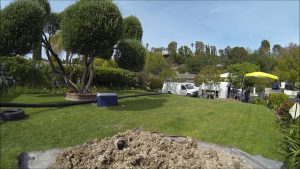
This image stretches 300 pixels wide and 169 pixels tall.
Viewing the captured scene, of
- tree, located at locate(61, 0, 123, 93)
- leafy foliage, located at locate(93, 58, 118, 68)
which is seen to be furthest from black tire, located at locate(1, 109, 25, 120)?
leafy foliage, located at locate(93, 58, 118, 68)

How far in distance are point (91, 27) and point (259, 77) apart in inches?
683

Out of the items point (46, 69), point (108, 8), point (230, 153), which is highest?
point (108, 8)

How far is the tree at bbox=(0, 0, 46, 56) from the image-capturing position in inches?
460

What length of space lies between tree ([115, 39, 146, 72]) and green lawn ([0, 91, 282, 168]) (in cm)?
313

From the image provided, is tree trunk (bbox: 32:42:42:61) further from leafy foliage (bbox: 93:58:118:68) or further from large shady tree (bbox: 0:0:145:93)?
leafy foliage (bbox: 93:58:118:68)

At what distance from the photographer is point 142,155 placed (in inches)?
225

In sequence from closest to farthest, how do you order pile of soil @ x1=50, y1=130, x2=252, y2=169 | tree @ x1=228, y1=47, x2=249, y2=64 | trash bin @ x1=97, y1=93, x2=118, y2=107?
1. pile of soil @ x1=50, y1=130, x2=252, y2=169
2. trash bin @ x1=97, y1=93, x2=118, y2=107
3. tree @ x1=228, y1=47, x2=249, y2=64

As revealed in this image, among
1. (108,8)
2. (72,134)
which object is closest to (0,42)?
(108,8)

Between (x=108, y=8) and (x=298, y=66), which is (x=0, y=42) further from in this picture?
(x=298, y=66)

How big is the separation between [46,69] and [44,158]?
1247 centimetres

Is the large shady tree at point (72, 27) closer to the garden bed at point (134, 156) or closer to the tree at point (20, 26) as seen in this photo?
the tree at point (20, 26)

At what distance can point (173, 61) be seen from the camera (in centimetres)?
8056

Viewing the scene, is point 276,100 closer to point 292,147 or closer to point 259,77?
point 259,77

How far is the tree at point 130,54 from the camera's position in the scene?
14664mm
